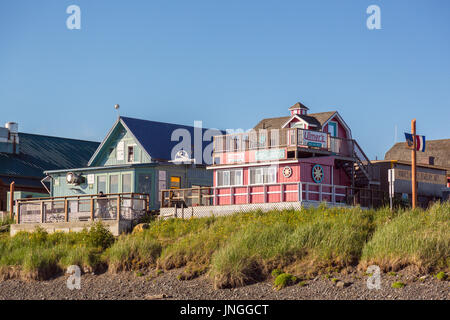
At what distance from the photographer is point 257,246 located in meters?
27.6

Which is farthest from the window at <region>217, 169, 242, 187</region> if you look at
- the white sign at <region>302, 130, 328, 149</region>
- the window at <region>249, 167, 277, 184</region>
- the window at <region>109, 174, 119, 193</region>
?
the window at <region>109, 174, 119, 193</region>

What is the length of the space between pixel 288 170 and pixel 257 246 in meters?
10.2

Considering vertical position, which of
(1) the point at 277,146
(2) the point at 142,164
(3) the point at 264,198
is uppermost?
(1) the point at 277,146

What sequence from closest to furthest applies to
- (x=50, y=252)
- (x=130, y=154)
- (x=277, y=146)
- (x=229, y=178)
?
(x=50, y=252)
(x=277, y=146)
(x=229, y=178)
(x=130, y=154)

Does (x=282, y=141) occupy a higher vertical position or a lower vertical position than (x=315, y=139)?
lower

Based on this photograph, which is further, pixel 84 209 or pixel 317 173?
pixel 84 209

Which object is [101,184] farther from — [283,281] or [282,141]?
[283,281]

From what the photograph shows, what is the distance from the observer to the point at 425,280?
23.1 meters

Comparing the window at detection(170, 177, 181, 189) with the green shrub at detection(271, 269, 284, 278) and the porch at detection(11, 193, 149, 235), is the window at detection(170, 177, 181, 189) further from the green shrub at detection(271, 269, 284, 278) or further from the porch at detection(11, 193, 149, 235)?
the green shrub at detection(271, 269, 284, 278)

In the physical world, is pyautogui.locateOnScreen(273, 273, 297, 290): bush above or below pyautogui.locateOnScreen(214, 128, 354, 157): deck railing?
below

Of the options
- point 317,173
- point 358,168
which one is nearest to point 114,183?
point 317,173

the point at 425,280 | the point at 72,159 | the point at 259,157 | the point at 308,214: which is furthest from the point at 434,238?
the point at 72,159

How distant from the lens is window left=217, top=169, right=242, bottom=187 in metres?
39.4
